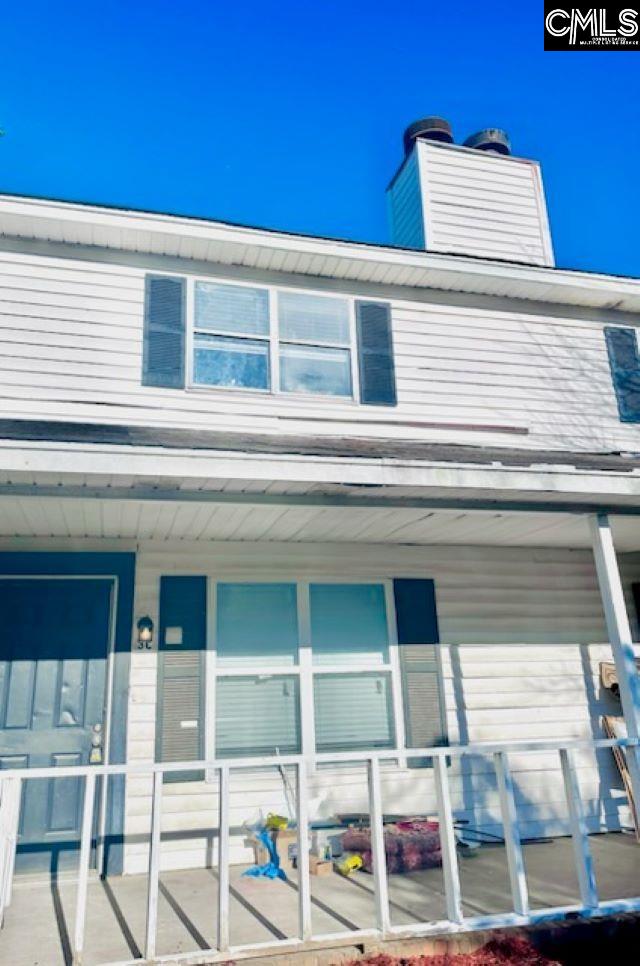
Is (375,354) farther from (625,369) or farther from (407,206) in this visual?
(407,206)

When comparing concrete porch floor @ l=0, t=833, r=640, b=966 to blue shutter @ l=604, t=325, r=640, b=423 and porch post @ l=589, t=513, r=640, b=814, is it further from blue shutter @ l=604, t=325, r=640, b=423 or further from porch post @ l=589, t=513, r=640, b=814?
blue shutter @ l=604, t=325, r=640, b=423

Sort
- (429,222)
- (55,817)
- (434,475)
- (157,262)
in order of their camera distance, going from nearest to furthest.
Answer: (434,475)
(55,817)
(157,262)
(429,222)

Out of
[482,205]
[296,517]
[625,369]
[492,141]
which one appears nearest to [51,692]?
[296,517]

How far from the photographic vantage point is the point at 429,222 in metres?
7.91

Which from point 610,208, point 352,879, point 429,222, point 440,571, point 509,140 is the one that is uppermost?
point 610,208

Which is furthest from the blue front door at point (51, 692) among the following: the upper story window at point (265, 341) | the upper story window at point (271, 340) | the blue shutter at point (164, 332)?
the upper story window at point (271, 340)

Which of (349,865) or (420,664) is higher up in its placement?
(420,664)

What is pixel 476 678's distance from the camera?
568 cm

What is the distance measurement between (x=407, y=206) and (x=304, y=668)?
613 centimetres

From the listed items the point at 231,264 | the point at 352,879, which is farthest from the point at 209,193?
the point at 352,879

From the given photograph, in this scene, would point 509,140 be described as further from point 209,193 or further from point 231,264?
point 231,264

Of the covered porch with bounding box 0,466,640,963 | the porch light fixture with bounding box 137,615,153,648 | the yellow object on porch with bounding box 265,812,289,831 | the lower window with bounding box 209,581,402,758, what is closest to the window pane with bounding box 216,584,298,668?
the lower window with bounding box 209,581,402,758

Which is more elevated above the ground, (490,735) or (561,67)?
(561,67)

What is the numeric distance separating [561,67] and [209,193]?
209 inches
